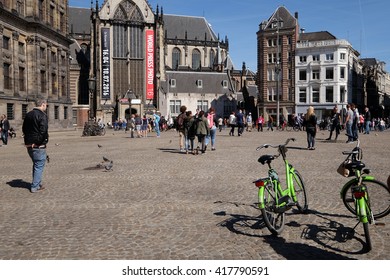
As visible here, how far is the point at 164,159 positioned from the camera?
46.8 ft

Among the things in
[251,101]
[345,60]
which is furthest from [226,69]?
[345,60]

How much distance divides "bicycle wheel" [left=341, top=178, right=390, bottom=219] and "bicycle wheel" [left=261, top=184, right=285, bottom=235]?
120 centimetres

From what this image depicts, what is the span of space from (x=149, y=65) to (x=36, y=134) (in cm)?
6434

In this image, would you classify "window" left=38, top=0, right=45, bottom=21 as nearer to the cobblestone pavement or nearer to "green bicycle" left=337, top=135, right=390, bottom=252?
the cobblestone pavement

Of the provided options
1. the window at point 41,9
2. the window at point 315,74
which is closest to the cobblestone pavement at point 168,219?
the window at point 41,9

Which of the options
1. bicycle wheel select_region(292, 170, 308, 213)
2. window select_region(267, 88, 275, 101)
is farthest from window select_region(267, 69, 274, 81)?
bicycle wheel select_region(292, 170, 308, 213)

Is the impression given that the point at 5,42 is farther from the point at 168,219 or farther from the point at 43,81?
the point at 168,219

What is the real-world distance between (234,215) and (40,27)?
4026 cm

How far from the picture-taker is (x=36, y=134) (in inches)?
336

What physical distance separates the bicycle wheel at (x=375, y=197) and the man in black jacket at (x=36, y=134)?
6085mm

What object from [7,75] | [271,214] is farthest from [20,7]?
[271,214]

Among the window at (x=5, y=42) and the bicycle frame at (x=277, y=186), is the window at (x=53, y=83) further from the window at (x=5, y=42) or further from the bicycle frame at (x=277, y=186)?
the bicycle frame at (x=277, y=186)

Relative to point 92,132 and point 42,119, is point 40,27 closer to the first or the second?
point 92,132

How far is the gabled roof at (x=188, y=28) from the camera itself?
288ft
